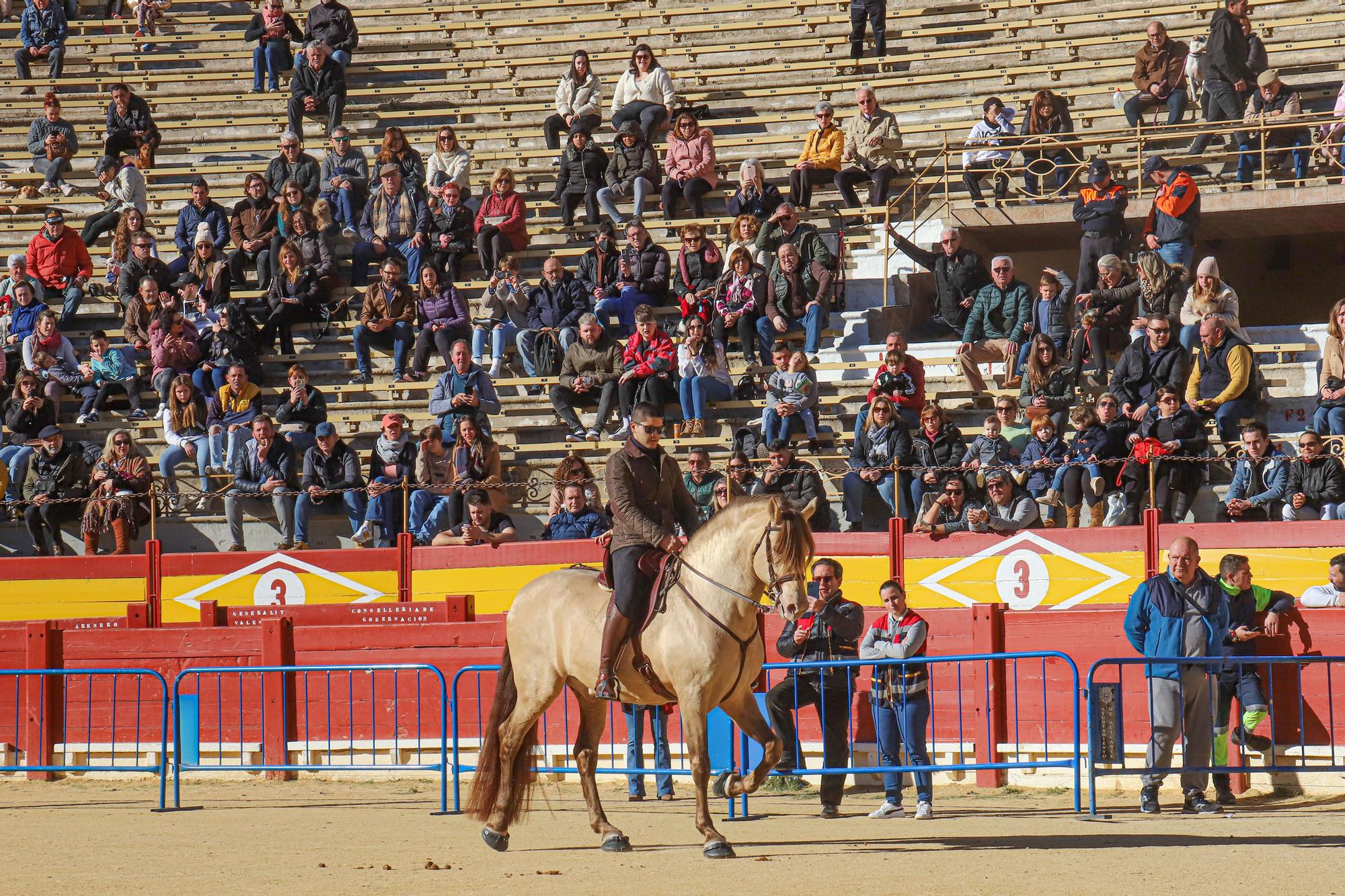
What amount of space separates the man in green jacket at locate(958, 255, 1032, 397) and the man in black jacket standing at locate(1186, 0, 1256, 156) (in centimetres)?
349

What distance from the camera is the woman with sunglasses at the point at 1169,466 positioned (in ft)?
44.0

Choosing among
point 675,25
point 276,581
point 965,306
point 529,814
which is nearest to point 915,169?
point 965,306

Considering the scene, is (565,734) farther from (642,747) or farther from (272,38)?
(272,38)

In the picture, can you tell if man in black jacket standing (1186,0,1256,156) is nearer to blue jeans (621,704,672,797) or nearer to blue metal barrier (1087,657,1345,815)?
blue metal barrier (1087,657,1345,815)

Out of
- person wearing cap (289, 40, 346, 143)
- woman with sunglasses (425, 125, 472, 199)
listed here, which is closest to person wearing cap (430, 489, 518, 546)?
woman with sunglasses (425, 125, 472, 199)

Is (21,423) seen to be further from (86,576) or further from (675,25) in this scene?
(675,25)

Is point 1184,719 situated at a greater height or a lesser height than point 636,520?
lesser

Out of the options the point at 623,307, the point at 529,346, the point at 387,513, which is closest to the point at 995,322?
the point at 623,307

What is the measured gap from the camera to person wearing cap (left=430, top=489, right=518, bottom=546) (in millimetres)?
14648

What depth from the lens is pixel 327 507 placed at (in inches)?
630

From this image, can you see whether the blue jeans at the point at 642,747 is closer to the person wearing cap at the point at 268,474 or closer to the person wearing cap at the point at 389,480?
the person wearing cap at the point at 389,480

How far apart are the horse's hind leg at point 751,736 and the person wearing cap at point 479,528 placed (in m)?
5.80

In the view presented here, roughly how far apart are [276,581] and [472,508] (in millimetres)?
1859

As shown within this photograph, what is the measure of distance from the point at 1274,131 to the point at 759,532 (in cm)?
1197
